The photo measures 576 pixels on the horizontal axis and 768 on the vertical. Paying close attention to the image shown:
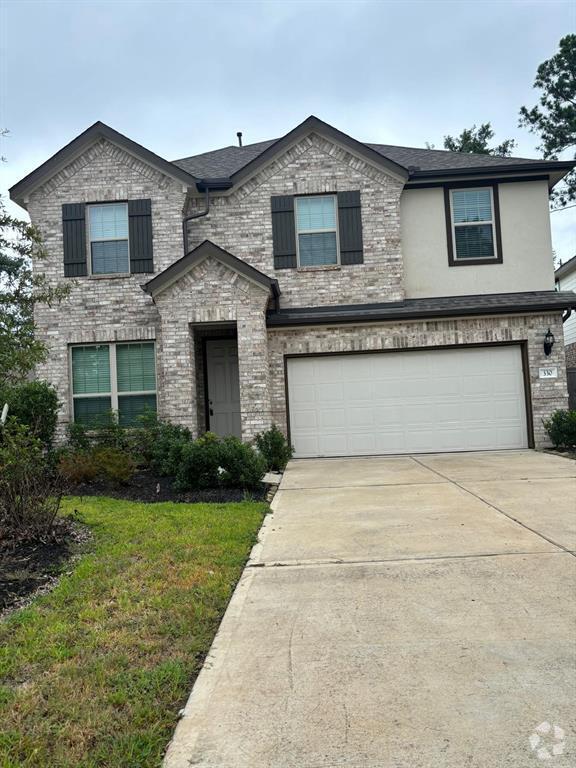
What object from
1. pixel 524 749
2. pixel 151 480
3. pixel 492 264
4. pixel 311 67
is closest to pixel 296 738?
pixel 524 749

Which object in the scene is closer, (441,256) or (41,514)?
(41,514)

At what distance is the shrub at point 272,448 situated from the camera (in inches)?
415

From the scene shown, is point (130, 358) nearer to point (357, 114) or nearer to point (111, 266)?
point (111, 266)

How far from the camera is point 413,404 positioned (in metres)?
12.2

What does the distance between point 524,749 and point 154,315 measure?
35.4 ft

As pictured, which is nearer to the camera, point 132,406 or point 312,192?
point 132,406

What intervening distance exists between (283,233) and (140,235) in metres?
3.00

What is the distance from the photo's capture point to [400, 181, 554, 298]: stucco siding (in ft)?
42.0

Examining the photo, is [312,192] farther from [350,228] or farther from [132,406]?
[132,406]

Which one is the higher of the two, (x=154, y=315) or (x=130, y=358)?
(x=154, y=315)

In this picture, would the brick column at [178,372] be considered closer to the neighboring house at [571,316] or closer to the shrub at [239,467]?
the shrub at [239,467]

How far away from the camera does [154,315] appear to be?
12.1 meters

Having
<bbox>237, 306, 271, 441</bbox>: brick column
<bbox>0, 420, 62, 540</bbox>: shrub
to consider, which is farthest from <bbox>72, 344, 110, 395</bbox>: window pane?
<bbox>0, 420, 62, 540</bbox>: shrub

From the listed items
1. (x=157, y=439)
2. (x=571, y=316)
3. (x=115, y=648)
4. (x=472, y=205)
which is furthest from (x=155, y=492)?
(x=571, y=316)
